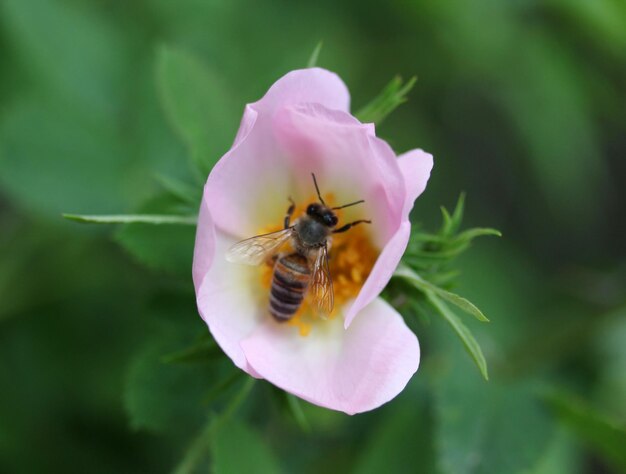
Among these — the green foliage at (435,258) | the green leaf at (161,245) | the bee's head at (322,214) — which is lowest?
the green leaf at (161,245)

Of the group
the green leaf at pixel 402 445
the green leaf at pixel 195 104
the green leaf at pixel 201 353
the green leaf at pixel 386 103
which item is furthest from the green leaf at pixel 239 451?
the green leaf at pixel 386 103

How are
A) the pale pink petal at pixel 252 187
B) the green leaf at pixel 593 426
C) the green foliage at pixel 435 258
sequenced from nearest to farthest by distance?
the green foliage at pixel 435 258 → the pale pink petal at pixel 252 187 → the green leaf at pixel 593 426

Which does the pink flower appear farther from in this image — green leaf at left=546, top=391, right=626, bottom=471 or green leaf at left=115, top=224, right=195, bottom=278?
green leaf at left=546, top=391, right=626, bottom=471

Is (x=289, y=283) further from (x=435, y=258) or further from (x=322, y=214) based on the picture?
(x=435, y=258)

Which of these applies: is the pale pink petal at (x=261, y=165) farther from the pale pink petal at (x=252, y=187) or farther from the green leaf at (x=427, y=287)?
the green leaf at (x=427, y=287)

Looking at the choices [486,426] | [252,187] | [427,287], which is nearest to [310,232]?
[252,187]

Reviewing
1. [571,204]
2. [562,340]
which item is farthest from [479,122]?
[562,340]
